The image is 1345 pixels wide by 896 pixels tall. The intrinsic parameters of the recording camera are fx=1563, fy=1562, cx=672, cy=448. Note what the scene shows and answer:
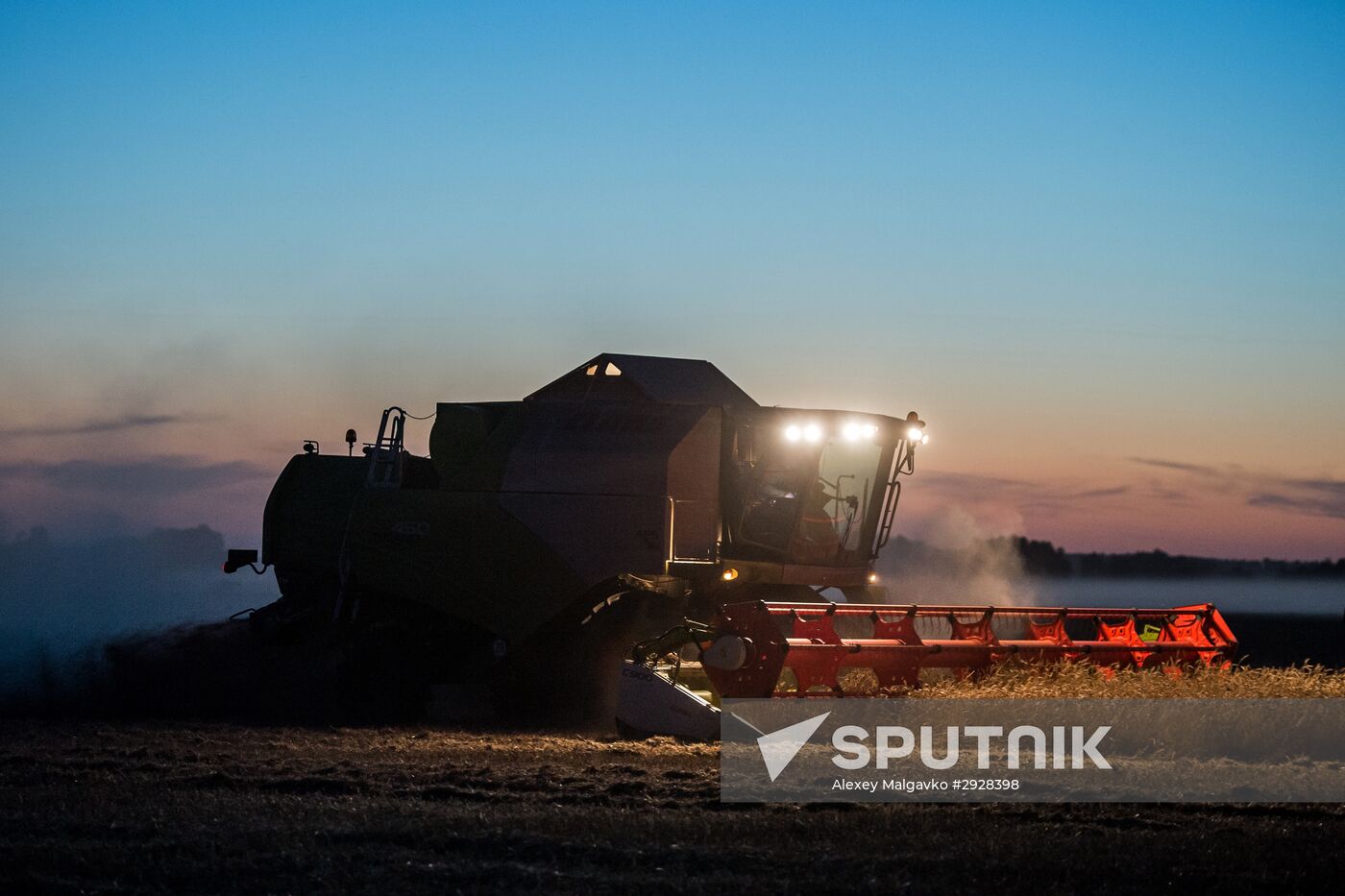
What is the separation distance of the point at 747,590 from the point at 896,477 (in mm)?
2025

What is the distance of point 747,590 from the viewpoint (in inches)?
558

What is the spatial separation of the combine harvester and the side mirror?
1.09 m

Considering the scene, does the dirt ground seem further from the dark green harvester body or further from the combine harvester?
the dark green harvester body

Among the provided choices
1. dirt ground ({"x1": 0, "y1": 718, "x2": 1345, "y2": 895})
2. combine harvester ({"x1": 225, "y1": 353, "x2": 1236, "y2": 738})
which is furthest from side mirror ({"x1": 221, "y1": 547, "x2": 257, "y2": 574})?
dirt ground ({"x1": 0, "y1": 718, "x2": 1345, "y2": 895})

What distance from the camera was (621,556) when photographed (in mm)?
13266

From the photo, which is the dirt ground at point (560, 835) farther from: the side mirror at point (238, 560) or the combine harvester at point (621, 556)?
the side mirror at point (238, 560)

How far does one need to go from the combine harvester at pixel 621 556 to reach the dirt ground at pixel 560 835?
2.62 m

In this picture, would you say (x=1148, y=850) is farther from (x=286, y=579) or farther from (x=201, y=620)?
(x=201, y=620)

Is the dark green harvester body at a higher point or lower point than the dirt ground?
higher

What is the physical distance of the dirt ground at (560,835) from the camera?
6.59 meters

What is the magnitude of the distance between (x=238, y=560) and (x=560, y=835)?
1014 centimetres

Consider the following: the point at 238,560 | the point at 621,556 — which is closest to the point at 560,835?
the point at 621,556

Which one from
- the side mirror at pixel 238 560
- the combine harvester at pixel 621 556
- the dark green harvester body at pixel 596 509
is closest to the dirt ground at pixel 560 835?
the combine harvester at pixel 621 556

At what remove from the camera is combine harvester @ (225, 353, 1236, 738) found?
13.0 metres
